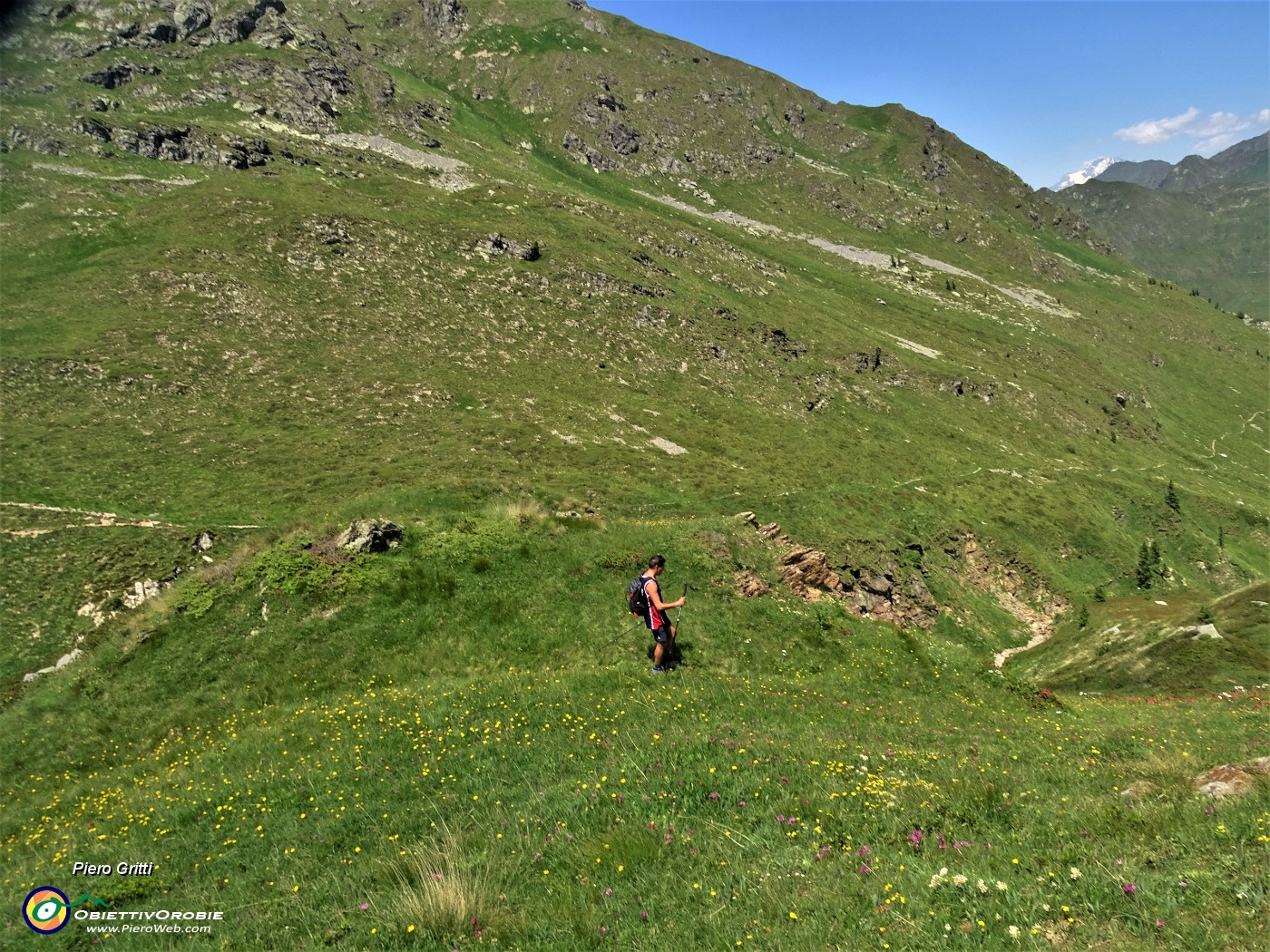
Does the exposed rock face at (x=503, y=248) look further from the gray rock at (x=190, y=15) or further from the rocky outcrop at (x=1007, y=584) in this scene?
the gray rock at (x=190, y=15)

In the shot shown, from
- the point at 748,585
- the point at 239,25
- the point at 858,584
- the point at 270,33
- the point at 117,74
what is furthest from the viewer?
the point at 270,33


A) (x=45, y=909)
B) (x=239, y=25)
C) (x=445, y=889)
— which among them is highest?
(x=239, y=25)

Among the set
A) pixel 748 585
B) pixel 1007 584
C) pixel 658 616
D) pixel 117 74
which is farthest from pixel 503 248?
pixel 117 74

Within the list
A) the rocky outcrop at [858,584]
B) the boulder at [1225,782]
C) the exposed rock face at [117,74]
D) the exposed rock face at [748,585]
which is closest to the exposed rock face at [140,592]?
the exposed rock face at [748,585]

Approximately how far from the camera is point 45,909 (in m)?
10.2

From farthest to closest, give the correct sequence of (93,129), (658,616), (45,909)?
(93,129), (658,616), (45,909)

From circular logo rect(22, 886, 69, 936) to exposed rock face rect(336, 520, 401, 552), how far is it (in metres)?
14.3

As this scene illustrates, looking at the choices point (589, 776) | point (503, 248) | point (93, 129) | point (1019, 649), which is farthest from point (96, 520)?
point (93, 129)

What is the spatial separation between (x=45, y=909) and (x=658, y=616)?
1360 centimetres

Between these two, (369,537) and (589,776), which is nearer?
(589,776)

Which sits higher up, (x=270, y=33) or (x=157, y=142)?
(x=270, y=33)

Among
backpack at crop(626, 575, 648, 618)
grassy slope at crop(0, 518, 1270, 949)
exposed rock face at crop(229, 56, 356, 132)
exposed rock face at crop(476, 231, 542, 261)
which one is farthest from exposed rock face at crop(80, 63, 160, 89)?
backpack at crop(626, 575, 648, 618)

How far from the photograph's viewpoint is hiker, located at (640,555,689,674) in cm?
1745

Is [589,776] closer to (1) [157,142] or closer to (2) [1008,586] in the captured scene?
(2) [1008,586]
